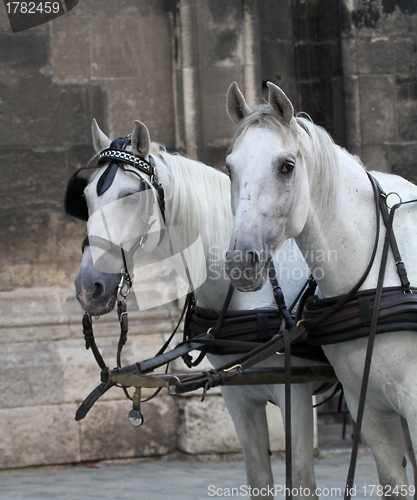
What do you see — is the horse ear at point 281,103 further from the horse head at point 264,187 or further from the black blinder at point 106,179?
the black blinder at point 106,179

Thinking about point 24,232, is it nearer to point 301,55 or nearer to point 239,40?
point 239,40

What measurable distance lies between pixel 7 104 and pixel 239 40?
153cm

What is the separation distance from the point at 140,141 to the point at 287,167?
845 mm

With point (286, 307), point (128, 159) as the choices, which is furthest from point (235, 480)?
point (128, 159)

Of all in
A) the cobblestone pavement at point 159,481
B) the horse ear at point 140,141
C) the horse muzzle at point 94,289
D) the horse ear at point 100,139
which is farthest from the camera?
the cobblestone pavement at point 159,481

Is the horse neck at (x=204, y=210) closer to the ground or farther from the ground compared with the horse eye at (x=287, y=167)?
closer to the ground

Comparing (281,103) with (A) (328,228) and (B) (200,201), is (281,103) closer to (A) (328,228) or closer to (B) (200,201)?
(A) (328,228)

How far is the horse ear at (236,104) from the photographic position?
9.48 feet

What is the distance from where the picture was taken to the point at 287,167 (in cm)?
273

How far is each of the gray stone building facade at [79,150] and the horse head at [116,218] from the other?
7.24ft
